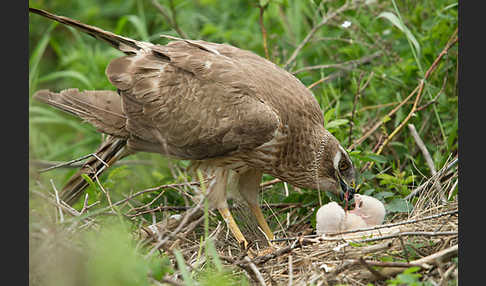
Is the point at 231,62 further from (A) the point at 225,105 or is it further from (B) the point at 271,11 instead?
(B) the point at 271,11

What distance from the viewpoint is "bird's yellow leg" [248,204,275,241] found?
5098 mm

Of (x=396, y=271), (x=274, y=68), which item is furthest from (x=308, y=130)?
(x=396, y=271)

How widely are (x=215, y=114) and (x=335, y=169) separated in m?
0.99

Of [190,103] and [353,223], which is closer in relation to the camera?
[353,223]

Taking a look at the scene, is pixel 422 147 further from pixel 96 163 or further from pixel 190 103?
pixel 96 163

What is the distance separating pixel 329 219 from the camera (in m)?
4.45

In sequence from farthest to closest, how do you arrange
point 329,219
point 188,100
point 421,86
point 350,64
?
point 350,64, point 421,86, point 188,100, point 329,219

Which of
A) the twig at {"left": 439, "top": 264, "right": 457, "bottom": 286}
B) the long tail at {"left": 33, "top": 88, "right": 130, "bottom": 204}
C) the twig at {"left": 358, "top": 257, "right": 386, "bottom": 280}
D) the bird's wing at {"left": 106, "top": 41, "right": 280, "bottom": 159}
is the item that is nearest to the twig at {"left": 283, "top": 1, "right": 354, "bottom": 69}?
the bird's wing at {"left": 106, "top": 41, "right": 280, "bottom": 159}

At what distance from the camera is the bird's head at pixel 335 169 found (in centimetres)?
486

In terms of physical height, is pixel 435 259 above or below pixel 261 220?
above

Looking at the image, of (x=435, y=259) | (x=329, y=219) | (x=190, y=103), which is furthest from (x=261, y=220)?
(x=435, y=259)

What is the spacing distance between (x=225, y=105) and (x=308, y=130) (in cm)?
64

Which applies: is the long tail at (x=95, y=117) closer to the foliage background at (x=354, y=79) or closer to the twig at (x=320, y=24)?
the foliage background at (x=354, y=79)

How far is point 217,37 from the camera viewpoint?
6.55 metres
